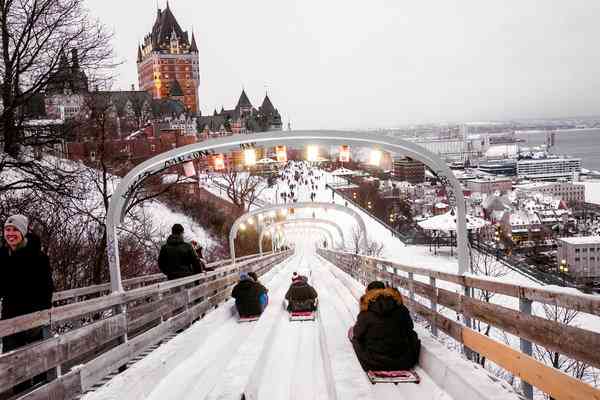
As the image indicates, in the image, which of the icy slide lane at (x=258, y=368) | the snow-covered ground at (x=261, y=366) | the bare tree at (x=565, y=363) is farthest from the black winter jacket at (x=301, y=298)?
the bare tree at (x=565, y=363)

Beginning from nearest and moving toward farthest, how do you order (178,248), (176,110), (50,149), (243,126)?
(178,248) → (50,149) → (176,110) → (243,126)

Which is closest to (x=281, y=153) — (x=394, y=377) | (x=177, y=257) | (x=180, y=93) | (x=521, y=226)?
(x=177, y=257)

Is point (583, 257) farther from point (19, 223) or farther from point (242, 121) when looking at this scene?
point (242, 121)

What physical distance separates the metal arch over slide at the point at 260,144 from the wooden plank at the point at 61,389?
431 cm

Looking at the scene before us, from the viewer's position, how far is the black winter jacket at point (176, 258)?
1042cm

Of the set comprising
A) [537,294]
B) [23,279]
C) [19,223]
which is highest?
[19,223]

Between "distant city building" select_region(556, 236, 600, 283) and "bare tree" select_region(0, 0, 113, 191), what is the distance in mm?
84937

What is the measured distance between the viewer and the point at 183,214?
2039 inches

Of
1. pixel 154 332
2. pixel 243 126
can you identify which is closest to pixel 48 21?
pixel 154 332

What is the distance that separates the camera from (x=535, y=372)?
13.2 ft

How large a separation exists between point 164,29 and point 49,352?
201658mm

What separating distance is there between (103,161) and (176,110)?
128384 millimetres

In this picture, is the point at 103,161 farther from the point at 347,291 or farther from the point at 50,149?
the point at 347,291

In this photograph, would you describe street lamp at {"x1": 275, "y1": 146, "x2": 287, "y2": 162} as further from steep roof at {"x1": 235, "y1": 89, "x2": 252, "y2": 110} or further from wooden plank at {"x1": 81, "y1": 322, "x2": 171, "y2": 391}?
steep roof at {"x1": 235, "y1": 89, "x2": 252, "y2": 110}
